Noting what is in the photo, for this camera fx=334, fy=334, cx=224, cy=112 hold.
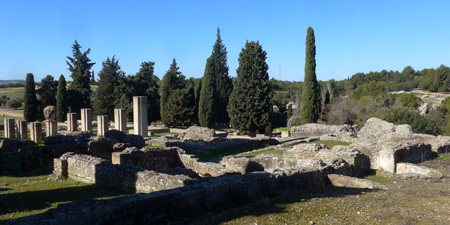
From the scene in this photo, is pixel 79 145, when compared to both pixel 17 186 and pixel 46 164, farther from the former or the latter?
pixel 17 186

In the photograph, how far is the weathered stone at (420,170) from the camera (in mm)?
10780

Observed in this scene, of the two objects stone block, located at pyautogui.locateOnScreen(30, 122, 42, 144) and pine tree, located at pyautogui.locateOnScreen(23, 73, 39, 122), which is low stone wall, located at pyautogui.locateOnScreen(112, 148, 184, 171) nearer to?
stone block, located at pyautogui.locateOnScreen(30, 122, 42, 144)

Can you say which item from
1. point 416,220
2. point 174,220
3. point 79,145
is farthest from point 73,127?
point 416,220

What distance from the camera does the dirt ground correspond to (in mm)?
5621

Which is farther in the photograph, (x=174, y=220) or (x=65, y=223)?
(x=174, y=220)

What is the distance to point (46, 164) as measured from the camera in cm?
1256

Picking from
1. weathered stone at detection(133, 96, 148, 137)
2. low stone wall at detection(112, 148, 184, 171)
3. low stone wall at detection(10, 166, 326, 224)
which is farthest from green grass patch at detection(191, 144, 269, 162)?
weathered stone at detection(133, 96, 148, 137)

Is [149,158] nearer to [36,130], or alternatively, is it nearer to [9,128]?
[36,130]

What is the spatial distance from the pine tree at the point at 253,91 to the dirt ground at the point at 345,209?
859 inches

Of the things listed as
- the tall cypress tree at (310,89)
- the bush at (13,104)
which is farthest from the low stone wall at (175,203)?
the bush at (13,104)

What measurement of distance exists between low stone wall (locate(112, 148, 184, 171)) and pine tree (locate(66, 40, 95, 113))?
34.4 meters

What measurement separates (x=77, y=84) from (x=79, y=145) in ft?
116

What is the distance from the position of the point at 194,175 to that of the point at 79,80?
135 ft

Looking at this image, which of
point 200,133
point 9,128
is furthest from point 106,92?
point 200,133
